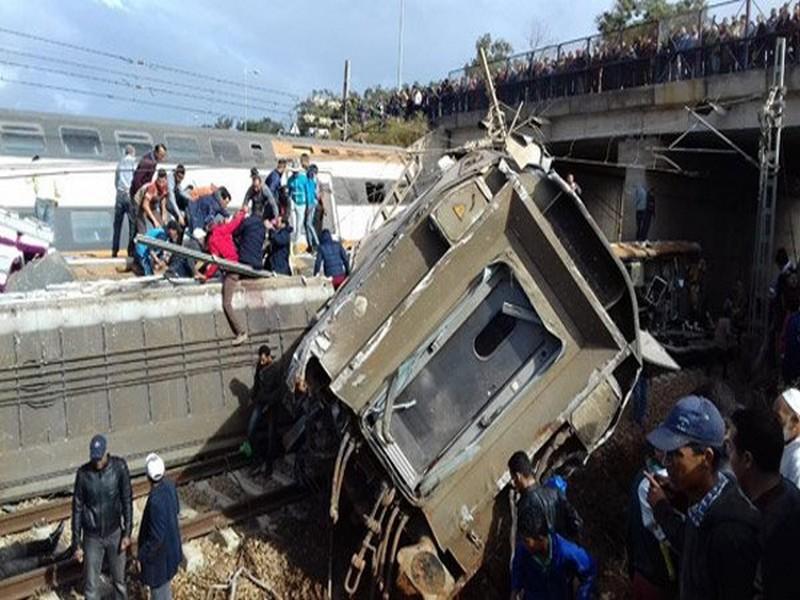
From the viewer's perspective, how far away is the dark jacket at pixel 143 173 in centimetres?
1331

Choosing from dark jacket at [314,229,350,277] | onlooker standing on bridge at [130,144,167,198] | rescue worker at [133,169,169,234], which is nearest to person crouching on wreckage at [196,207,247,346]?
dark jacket at [314,229,350,277]

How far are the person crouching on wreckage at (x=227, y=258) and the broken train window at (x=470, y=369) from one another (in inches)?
175

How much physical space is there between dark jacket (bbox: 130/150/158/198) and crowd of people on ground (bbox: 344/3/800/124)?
40.6ft

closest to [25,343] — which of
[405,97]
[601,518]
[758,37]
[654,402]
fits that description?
[601,518]

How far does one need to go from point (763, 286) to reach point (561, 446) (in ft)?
26.6

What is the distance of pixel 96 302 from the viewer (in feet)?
30.2

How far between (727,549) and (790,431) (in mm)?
1487

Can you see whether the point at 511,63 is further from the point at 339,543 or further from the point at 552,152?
the point at 339,543

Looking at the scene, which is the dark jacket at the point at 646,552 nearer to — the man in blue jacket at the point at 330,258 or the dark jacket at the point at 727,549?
the dark jacket at the point at 727,549

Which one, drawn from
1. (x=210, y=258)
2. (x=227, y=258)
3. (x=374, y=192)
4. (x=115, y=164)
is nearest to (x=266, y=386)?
(x=210, y=258)

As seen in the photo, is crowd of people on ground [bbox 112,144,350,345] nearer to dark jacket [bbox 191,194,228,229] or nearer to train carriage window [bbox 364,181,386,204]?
dark jacket [bbox 191,194,228,229]

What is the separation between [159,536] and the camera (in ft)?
20.5

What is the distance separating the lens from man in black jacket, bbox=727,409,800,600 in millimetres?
3020

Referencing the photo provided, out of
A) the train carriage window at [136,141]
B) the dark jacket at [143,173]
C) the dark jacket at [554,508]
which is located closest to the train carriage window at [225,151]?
the train carriage window at [136,141]
